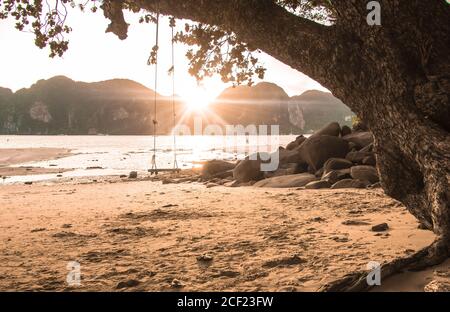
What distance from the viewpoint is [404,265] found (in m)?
4.02

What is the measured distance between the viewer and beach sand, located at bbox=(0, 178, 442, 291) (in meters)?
4.28

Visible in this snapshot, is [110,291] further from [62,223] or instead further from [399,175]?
[62,223]

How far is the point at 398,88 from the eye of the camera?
4.59 m

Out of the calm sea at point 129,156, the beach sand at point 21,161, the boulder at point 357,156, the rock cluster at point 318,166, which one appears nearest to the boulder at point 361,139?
the rock cluster at point 318,166

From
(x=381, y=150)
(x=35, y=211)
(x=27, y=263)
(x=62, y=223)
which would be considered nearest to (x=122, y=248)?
(x=27, y=263)

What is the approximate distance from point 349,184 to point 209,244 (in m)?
7.34

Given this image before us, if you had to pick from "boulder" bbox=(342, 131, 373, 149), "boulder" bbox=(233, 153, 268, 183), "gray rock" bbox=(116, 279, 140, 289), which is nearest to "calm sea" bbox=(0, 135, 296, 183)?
"boulder" bbox=(233, 153, 268, 183)

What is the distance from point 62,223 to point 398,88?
23.2 ft

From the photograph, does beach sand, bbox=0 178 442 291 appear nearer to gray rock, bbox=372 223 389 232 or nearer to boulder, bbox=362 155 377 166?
gray rock, bbox=372 223 389 232

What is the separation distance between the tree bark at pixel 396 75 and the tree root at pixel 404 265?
2 centimetres

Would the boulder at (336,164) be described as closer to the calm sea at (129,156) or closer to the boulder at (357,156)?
the boulder at (357,156)

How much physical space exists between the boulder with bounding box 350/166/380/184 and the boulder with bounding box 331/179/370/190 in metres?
0.49

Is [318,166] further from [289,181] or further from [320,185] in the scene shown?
[320,185]

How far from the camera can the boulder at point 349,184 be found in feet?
38.5
